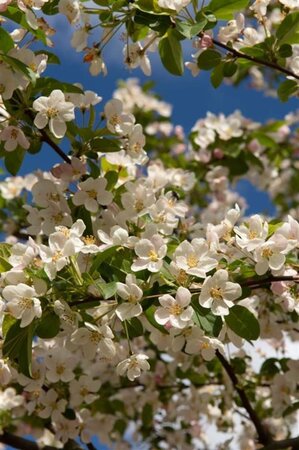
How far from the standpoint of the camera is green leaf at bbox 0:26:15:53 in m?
1.86

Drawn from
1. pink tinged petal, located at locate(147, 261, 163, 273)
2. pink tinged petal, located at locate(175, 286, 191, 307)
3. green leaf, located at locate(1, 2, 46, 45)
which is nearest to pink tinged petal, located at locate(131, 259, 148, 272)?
pink tinged petal, located at locate(147, 261, 163, 273)

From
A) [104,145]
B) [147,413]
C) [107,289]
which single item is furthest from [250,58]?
[147,413]

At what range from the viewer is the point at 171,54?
81.9 inches

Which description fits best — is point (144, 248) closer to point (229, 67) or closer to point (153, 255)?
point (153, 255)

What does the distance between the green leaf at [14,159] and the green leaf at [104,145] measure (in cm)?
22

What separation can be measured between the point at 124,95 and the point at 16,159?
167 inches

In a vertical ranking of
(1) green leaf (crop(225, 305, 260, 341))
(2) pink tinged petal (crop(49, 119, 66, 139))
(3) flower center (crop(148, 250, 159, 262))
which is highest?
(2) pink tinged petal (crop(49, 119, 66, 139))

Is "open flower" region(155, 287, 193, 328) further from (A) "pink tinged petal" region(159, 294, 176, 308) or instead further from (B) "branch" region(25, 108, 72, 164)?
(B) "branch" region(25, 108, 72, 164)

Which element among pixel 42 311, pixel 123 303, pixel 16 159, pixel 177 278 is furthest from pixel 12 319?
pixel 16 159

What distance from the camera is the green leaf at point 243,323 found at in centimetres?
166

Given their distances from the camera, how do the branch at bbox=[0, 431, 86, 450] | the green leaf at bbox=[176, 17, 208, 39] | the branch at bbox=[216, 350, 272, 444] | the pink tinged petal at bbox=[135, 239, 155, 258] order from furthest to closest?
the branch at bbox=[0, 431, 86, 450] → the branch at bbox=[216, 350, 272, 444] → the green leaf at bbox=[176, 17, 208, 39] → the pink tinged petal at bbox=[135, 239, 155, 258]

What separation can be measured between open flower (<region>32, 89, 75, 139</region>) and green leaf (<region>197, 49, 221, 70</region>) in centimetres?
49

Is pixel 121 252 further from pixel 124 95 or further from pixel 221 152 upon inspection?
pixel 124 95

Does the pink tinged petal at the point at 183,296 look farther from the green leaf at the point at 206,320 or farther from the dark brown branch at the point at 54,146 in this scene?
the dark brown branch at the point at 54,146
